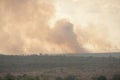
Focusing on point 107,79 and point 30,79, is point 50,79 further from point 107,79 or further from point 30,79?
point 107,79

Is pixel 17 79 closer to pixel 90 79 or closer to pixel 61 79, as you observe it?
pixel 61 79

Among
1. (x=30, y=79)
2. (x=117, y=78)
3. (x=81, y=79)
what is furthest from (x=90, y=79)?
(x=30, y=79)

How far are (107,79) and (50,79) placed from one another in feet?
39.9

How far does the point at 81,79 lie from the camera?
198 feet

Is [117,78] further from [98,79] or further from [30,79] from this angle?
[30,79]

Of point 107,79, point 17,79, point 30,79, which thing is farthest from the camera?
point 107,79

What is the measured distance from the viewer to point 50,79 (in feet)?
193

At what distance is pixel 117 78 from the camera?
59.0m

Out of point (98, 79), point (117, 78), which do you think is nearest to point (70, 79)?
point (98, 79)

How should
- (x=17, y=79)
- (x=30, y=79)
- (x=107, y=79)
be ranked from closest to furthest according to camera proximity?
(x=30, y=79) < (x=17, y=79) < (x=107, y=79)

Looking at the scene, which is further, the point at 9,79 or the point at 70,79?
the point at 70,79

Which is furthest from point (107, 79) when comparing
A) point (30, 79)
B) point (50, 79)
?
point (30, 79)

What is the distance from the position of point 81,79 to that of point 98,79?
12.8ft

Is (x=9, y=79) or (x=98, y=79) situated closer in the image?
(x=9, y=79)
